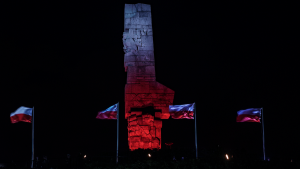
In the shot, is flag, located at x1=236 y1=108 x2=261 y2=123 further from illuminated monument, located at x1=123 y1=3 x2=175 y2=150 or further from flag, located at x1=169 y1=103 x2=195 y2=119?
illuminated monument, located at x1=123 y1=3 x2=175 y2=150

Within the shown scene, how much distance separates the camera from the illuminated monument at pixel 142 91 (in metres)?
17.2

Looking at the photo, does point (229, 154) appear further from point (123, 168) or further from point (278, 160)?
point (123, 168)

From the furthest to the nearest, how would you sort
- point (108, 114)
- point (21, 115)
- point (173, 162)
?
point (108, 114), point (21, 115), point (173, 162)

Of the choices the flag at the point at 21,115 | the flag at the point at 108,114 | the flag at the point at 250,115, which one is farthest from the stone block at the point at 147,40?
the flag at the point at 21,115

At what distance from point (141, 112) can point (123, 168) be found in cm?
432

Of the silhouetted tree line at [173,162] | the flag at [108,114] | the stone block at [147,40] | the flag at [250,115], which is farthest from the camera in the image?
the stone block at [147,40]

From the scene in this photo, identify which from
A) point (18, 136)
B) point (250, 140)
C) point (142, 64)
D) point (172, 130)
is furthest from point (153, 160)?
point (18, 136)


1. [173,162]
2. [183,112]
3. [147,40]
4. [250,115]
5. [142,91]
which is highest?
[147,40]

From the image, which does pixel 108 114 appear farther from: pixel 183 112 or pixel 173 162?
pixel 173 162

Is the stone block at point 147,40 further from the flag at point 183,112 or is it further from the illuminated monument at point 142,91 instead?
the flag at point 183,112

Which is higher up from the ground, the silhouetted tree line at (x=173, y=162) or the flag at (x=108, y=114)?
the flag at (x=108, y=114)

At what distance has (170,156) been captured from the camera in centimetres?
1470

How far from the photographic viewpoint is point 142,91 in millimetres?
17438

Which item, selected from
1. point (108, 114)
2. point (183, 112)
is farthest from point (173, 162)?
point (108, 114)
